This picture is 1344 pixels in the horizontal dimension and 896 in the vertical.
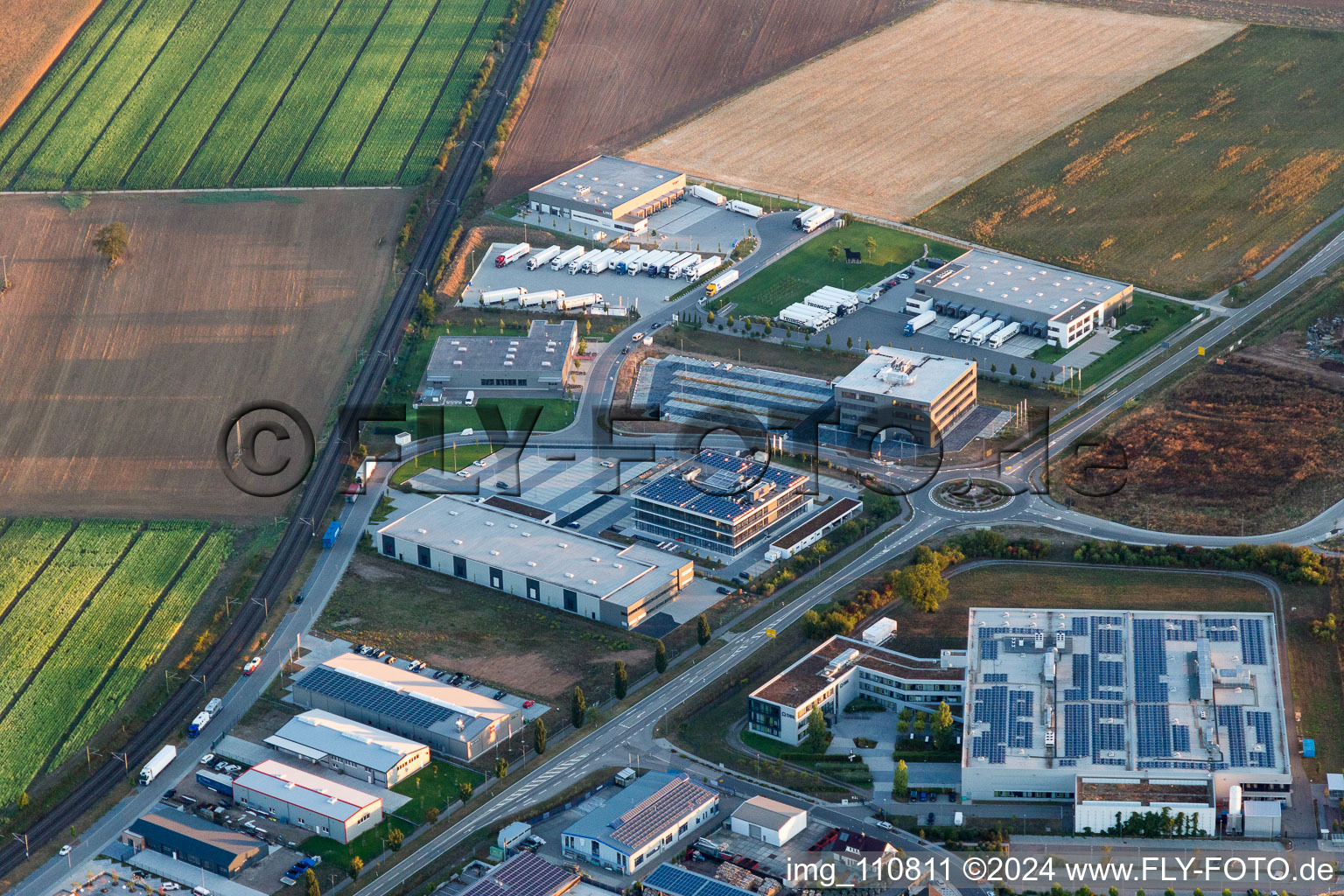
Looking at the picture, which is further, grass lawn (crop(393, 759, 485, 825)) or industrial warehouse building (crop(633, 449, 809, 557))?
industrial warehouse building (crop(633, 449, 809, 557))

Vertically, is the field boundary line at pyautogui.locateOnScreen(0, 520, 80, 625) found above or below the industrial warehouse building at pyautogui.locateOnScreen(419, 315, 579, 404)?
below

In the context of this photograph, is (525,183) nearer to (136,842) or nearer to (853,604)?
(853,604)

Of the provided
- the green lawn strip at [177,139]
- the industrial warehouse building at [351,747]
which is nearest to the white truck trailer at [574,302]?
the green lawn strip at [177,139]

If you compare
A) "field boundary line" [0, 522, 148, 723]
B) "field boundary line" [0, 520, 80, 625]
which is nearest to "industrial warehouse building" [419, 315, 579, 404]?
"field boundary line" [0, 522, 148, 723]

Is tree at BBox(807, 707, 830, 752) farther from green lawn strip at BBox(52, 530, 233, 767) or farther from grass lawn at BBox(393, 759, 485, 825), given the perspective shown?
green lawn strip at BBox(52, 530, 233, 767)

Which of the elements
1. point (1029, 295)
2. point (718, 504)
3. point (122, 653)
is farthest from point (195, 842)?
point (1029, 295)

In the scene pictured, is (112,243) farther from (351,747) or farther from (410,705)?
(351,747)

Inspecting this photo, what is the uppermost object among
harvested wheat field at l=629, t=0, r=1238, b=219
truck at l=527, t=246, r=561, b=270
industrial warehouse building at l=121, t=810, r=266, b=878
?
harvested wheat field at l=629, t=0, r=1238, b=219
